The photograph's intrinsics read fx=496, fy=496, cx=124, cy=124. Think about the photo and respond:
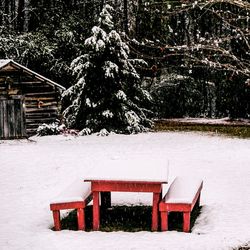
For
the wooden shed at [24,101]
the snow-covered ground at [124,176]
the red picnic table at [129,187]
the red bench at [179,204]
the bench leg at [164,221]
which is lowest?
the snow-covered ground at [124,176]

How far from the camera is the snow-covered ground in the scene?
314 inches

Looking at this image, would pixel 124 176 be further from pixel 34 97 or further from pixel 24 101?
pixel 34 97

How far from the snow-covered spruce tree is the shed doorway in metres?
3.27

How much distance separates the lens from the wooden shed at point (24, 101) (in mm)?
24000

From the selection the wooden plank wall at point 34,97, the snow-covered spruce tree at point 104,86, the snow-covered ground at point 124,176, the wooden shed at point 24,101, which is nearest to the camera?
the snow-covered ground at point 124,176

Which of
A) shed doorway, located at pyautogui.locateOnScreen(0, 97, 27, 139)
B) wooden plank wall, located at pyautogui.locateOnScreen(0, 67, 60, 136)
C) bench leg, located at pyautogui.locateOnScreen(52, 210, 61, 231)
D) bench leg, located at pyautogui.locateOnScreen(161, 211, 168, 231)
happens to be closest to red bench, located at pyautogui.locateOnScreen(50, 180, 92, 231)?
bench leg, located at pyautogui.locateOnScreen(52, 210, 61, 231)

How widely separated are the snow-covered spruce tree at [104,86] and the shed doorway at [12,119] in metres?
3.27

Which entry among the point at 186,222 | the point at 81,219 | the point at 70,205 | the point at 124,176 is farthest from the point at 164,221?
the point at 70,205

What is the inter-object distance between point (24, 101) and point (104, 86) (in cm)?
428

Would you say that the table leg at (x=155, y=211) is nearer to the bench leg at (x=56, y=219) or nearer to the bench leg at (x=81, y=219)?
the bench leg at (x=81, y=219)

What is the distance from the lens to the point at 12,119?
79.3 ft

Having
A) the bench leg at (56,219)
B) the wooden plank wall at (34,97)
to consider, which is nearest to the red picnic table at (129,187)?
the bench leg at (56,219)

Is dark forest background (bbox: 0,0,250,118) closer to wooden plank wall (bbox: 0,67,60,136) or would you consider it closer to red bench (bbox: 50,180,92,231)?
wooden plank wall (bbox: 0,67,60,136)

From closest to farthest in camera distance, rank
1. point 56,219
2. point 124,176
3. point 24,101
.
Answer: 1. point 124,176
2. point 56,219
3. point 24,101
